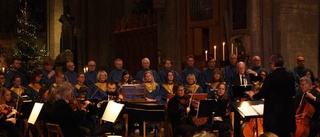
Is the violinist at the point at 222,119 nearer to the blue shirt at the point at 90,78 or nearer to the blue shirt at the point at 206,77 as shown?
the blue shirt at the point at 206,77

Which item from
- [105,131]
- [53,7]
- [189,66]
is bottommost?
[105,131]

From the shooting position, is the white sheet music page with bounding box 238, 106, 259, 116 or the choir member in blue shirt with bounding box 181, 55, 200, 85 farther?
the choir member in blue shirt with bounding box 181, 55, 200, 85

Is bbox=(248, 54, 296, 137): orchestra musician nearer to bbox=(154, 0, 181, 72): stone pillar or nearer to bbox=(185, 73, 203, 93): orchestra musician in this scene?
bbox=(185, 73, 203, 93): orchestra musician

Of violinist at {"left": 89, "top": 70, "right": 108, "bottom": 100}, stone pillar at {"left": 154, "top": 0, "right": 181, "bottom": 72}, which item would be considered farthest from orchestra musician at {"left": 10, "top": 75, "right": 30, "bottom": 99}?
stone pillar at {"left": 154, "top": 0, "right": 181, "bottom": 72}

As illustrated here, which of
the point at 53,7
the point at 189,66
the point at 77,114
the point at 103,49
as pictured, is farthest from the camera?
the point at 53,7

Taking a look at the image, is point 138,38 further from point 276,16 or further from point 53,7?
point 53,7

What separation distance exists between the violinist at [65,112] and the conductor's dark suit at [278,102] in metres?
2.51

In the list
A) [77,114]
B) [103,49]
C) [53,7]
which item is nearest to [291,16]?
[77,114]

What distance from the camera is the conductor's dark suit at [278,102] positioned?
8.75m

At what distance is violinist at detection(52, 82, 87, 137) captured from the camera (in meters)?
8.41

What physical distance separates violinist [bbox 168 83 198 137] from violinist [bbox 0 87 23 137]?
2800 mm

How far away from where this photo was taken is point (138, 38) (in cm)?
2038

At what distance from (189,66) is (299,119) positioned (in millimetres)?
5258

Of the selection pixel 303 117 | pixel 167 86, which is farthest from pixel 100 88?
pixel 303 117
